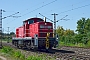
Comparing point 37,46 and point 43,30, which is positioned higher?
point 43,30

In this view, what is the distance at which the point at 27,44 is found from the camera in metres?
28.9

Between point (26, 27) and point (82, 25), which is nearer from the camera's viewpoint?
point (26, 27)

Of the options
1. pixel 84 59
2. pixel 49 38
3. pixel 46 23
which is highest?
pixel 46 23

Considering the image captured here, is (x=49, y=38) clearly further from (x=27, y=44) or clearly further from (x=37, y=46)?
(x=27, y=44)

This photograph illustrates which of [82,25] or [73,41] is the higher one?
[82,25]

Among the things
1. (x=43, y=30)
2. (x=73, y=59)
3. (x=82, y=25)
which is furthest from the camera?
(x=82, y=25)

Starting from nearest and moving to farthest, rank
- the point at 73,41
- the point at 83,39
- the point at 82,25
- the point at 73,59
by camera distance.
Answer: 1. the point at 73,59
2. the point at 83,39
3. the point at 73,41
4. the point at 82,25

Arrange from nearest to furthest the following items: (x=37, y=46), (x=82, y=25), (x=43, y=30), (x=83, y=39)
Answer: (x=37, y=46), (x=43, y=30), (x=83, y=39), (x=82, y=25)

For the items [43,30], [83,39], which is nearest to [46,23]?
[43,30]

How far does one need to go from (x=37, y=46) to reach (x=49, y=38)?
1.65 meters

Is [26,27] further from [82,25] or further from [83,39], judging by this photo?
[82,25]

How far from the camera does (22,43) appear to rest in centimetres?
3066

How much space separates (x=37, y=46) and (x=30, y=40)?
157 cm

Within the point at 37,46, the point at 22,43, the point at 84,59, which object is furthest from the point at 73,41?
the point at 84,59
